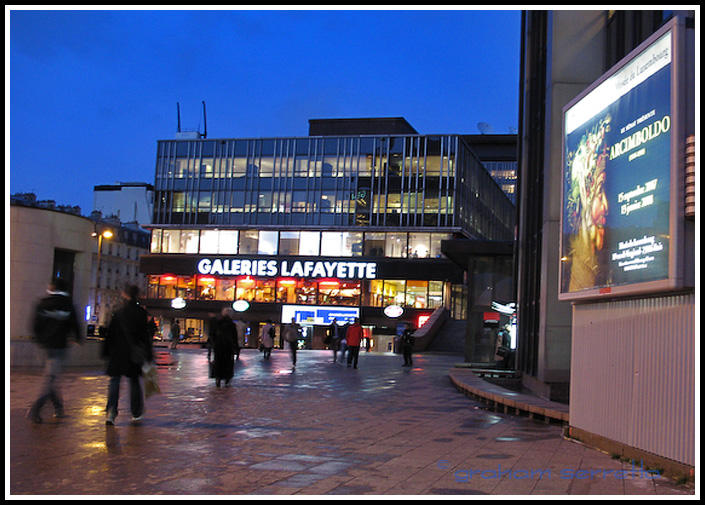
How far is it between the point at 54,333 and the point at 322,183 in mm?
56818

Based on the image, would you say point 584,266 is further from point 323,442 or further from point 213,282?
point 213,282

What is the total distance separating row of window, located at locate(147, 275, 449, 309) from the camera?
63.2m

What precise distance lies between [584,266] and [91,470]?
20.8 ft

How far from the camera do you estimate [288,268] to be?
6556 cm

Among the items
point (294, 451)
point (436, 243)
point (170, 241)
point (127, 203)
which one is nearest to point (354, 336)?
point (294, 451)

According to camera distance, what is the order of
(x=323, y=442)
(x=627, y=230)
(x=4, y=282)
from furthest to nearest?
(x=323, y=442) < (x=627, y=230) < (x=4, y=282)

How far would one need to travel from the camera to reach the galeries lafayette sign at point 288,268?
210 feet

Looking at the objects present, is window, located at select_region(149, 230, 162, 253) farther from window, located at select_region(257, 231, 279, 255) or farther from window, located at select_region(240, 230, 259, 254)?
window, located at select_region(257, 231, 279, 255)

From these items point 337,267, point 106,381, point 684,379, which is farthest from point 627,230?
point 337,267

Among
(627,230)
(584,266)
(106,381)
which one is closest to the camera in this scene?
(627,230)

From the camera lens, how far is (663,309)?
25.2 ft

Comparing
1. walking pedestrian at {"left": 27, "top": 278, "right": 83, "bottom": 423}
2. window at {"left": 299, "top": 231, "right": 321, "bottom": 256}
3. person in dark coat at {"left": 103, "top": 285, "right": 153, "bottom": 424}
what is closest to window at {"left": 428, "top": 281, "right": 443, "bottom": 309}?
window at {"left": 299, "top": 231, "right": 321, "bottom": 256}

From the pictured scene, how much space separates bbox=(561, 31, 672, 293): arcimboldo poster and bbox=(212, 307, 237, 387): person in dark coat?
811cm

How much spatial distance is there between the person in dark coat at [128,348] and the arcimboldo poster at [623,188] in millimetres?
5779
